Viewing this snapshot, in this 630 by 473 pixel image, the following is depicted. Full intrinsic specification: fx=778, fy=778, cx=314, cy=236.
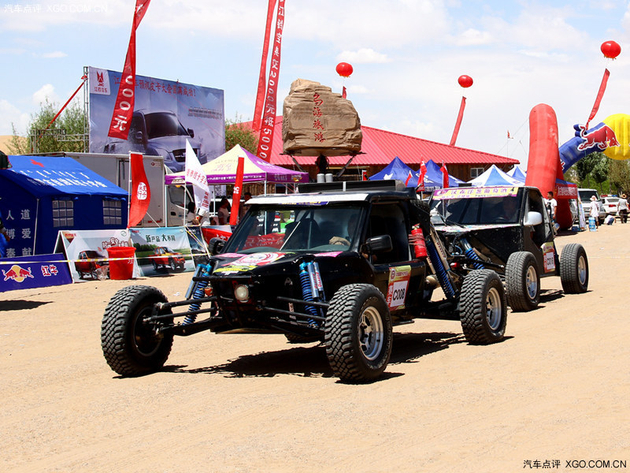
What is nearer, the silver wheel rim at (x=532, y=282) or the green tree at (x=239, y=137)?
the silver wheel rim at (x=532, y=282)

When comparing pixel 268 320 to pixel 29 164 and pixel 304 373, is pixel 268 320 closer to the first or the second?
pixel 304 373

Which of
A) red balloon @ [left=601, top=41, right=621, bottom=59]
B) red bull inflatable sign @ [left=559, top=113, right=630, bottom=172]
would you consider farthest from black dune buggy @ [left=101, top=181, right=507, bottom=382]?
red balloon @ [left=601, top=41, right=621, bottom=59]

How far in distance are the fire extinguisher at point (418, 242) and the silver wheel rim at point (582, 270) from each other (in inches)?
230

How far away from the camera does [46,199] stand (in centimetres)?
2014

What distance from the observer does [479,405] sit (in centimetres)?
599

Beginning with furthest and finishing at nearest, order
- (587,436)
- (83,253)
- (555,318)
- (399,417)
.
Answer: (83,253), (555,318), (399,417), (587,436)

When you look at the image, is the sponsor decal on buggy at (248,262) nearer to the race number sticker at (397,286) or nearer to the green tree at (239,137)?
the race number sticker at (397,286)

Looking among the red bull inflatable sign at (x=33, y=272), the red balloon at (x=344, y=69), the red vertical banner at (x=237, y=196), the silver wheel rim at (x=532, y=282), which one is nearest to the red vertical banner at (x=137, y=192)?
the red bull inflatable sign at (x=33, y=272)

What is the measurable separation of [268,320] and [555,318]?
5.17 meters

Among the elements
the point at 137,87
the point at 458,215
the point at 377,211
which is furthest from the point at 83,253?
the point at 137,87

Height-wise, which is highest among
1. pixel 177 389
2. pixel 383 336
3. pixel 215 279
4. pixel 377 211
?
pixel 377 211

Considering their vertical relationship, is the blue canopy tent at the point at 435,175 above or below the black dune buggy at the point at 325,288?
above

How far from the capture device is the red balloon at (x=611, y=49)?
1501 inches

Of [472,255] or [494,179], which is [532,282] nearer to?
[472,255]
